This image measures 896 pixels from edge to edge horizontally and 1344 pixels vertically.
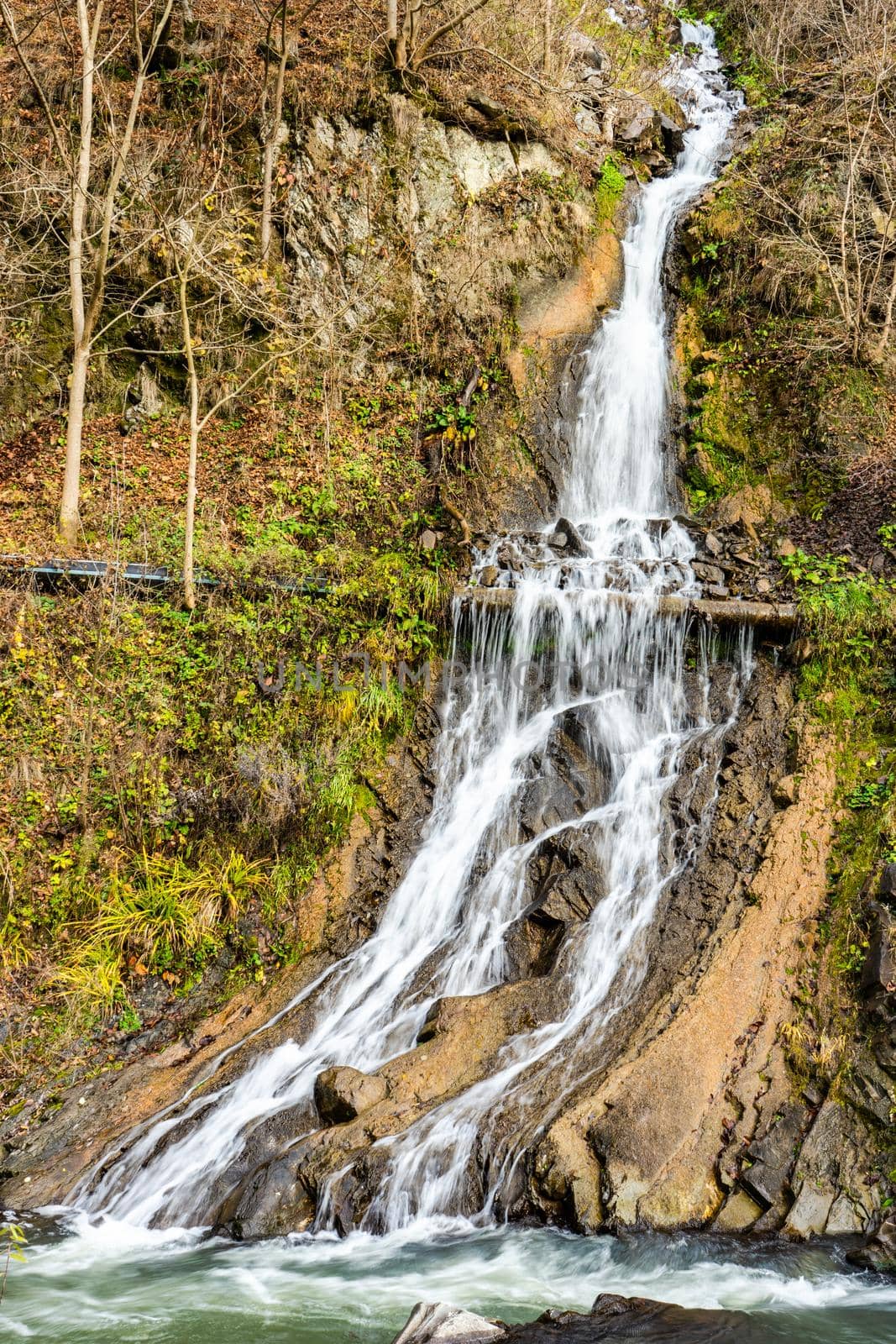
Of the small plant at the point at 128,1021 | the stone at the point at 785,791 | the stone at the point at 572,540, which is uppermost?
the stone at the point at 572,540

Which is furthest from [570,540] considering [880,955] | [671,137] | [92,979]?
[671,137]

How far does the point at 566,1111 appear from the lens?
5.82 metres

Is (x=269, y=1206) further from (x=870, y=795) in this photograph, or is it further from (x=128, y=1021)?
(x=870, y=795)

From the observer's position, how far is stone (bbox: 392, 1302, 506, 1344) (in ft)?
12.9

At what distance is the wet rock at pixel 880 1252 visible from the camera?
498cm

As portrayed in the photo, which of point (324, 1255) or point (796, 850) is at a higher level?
point (796, 850)

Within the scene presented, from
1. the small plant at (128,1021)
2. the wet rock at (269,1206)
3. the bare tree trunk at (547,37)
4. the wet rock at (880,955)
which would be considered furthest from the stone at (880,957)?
the bare tree trunk at (547,37)

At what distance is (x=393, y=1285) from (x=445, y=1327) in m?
1.23

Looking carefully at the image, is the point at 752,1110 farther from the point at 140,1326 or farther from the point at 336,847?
the point at 336,847

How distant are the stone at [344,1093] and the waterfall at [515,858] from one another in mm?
198

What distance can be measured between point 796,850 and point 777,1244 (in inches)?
118

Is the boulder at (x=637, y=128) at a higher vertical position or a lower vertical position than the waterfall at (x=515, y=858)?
higher

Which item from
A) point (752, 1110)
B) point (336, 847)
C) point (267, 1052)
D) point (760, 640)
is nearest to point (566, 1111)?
point (752, 1110)

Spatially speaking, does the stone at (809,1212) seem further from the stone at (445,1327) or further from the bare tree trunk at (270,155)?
the bare tree trunk at (270,155)
